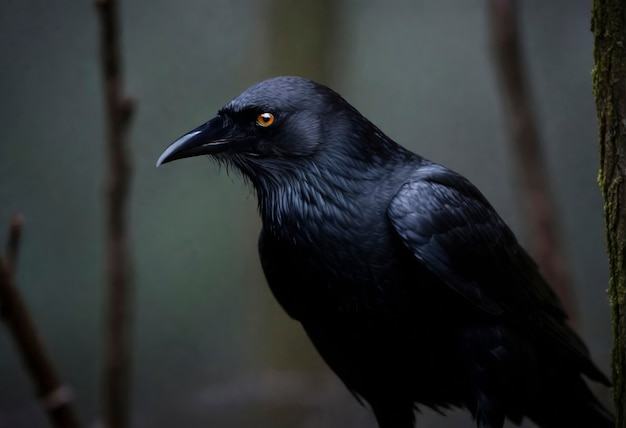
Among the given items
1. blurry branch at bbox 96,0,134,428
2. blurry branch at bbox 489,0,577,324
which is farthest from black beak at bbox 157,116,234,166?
blurry branch at bbox 489,0,577,324

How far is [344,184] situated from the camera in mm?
2711

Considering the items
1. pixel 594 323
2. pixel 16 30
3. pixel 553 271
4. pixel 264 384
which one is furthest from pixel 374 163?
pixel 594 323

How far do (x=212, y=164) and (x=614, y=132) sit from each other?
12.8 feet

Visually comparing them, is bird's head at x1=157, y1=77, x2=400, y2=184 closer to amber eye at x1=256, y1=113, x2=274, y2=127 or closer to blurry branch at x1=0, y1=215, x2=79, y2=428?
amber eye at x1=256, y1=113, x2=274, y2=127

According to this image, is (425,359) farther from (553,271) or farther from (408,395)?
(553,271)

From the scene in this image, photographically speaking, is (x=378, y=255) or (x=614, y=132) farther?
(x=378, y=255)

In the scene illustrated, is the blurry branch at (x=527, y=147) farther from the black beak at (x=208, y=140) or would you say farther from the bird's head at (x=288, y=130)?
the black beak at (x=208, y=140)

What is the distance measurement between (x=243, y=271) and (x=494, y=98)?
2.23m

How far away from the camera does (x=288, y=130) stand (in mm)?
2754

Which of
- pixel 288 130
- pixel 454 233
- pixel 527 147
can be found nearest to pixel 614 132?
pixel 454 233

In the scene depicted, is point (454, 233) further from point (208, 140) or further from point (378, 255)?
point (208, 140)

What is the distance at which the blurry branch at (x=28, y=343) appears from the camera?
2910 mm

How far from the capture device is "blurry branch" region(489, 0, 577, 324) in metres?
4.52

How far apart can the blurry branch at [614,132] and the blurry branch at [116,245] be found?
175cm
